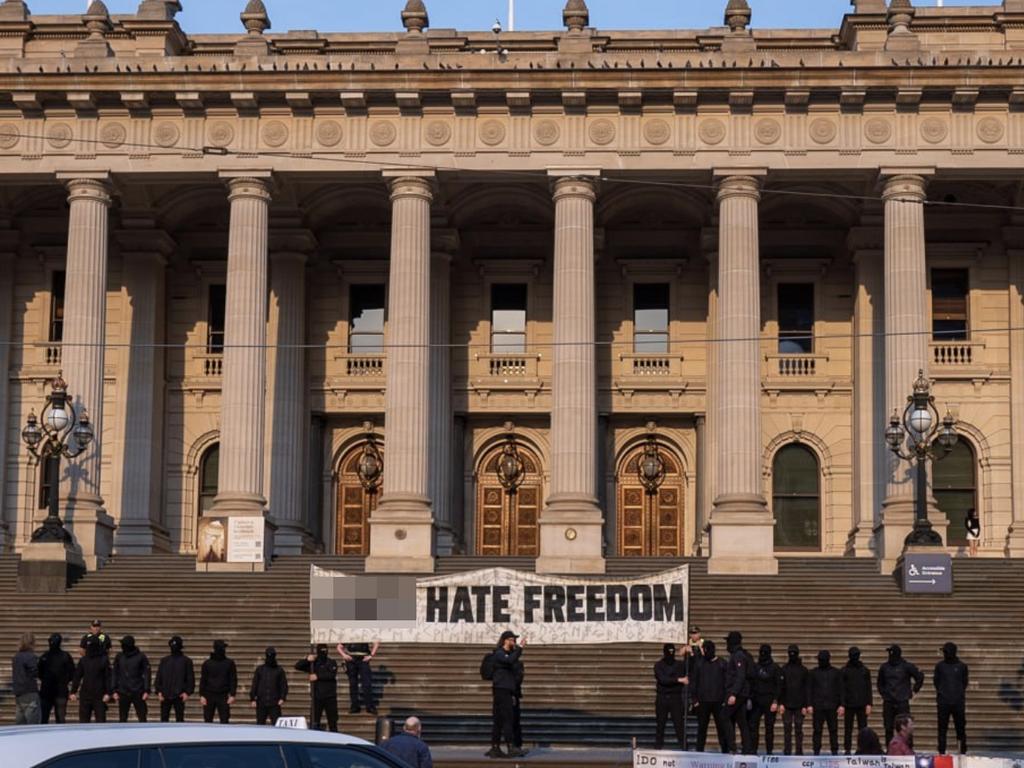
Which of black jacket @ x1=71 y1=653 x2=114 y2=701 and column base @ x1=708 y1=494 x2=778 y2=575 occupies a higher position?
column base @ x1=708 y1=494 x2=778 y2=575

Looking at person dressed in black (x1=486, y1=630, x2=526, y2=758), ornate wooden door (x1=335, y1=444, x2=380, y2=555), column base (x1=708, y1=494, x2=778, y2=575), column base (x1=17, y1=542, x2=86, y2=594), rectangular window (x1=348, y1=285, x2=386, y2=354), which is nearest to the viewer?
person dressed in black (x1=486, y1=630, x2=526, y2=758)

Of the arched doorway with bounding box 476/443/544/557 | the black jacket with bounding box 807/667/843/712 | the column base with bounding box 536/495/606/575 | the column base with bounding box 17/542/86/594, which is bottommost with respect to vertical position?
the black jacket with bounding box 807/667/843/712

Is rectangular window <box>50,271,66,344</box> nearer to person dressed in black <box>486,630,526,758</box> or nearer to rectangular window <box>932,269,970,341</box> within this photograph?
rectangular window <box>932,269,970,341</box>

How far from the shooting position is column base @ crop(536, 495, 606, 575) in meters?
38.8

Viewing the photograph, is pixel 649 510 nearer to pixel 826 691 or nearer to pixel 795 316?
pixel 795 316

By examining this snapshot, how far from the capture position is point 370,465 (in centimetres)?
4700

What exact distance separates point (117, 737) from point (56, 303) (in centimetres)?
3810

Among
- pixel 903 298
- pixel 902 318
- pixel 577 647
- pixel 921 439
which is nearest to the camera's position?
pixel 577 647

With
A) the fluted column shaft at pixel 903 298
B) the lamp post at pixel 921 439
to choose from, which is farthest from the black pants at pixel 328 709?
the fluted column shaft at pixel 903 298

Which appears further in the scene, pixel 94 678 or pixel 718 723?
pixel 94 678

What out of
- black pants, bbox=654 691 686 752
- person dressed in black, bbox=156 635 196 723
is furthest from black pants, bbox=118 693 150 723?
black pants, bbox=654 691 686 752

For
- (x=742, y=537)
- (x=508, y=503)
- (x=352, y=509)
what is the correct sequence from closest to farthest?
(x=742, y=537) → (x=508, y=503) → (x=352, y=509)

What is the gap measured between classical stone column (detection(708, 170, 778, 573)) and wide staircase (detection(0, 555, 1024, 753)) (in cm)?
85

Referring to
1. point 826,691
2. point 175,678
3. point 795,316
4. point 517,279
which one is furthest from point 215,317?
point 826,691
